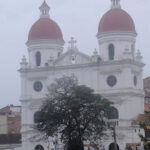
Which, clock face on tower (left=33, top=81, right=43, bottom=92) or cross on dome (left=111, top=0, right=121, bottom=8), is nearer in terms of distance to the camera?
cross on dome (left=111, top=0, right=121, bottom=8)

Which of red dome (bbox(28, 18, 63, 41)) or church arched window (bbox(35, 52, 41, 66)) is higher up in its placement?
red dome (bbox(28, 18, 63, 41))

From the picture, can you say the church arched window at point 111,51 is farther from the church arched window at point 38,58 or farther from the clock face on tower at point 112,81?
the church arched window at point 38,58

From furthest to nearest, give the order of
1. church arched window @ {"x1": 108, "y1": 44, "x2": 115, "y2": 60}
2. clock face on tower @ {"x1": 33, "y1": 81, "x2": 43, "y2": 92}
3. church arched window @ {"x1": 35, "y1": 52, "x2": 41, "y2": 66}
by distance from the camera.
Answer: church arched window @ {"x1": 35, "y1": 52, "x2": 41, "y2": 66}, clock face on tower @ {"x1": 33, "y1": 81, "x2": 43, "y2": 92}, church arched window @ {"x1": 108, "y1": 44, "x2": 115, "y2": 60}

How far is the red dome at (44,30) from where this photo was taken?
263 ft

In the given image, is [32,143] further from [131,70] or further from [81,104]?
[81,104]

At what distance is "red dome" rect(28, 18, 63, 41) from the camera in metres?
80.1

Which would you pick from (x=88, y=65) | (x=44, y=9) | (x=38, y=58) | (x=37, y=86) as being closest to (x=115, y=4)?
(x=88, y=65)

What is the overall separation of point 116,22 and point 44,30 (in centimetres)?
1125

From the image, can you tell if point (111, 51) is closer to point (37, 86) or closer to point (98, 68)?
point (98, 68)

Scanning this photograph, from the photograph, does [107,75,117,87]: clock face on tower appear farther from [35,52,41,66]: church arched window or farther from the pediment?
[35,52,41,66]: church arched window

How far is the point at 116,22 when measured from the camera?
7450 cm

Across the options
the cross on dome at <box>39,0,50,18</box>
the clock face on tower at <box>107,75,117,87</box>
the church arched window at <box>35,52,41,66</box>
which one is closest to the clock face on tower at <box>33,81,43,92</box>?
the church arched window at <box>35,52,41,66</box>

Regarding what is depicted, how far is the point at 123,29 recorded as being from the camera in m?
74.3

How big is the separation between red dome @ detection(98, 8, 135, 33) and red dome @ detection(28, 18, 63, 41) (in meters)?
7.82
